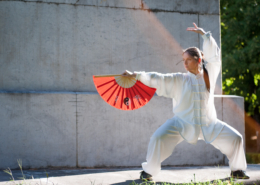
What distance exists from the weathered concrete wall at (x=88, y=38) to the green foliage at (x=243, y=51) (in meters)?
4.99

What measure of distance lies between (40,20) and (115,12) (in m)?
1.35

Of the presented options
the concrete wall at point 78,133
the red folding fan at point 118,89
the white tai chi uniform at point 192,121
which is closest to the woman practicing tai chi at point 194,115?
the white tai chi uniform at point 192,121

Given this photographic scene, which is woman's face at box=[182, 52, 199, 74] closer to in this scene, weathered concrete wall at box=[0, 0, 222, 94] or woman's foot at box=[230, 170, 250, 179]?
woman's foot at box=[230, 170, 250, 179]

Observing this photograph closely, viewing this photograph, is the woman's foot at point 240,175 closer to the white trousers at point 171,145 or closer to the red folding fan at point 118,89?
the white trousers at point 171,145

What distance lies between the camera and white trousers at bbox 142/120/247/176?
3459 millimetres

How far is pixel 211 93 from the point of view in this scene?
367cm

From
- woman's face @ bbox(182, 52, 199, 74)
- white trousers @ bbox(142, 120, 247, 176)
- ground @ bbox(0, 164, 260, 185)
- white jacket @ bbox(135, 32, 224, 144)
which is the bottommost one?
ground @ bbox(0, 164, 260, 185)

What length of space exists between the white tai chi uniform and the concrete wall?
54.3 inches

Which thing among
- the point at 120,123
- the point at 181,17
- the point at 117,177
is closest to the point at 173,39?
the point at 181,17

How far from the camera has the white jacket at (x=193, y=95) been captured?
3545 mm

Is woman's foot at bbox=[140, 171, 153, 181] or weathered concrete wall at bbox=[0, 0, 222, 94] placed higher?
weathered concrete wall at bbox=[0, 0, 222, 94]

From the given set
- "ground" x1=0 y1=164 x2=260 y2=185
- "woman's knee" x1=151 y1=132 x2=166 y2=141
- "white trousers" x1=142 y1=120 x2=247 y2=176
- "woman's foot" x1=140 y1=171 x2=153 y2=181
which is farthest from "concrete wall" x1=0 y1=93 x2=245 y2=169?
"woman's knee" x1=151 y1=132 x2=166 y2=141

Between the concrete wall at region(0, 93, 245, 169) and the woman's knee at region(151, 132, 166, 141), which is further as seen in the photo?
the concrete wall at region(0, 93, 245, 169)

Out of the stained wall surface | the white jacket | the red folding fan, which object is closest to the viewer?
the white jacket
